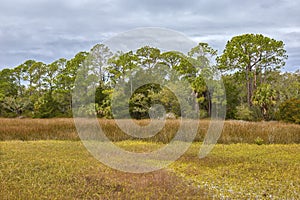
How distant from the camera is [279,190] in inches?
234

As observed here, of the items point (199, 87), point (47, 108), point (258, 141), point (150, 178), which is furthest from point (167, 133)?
point (47, 108)

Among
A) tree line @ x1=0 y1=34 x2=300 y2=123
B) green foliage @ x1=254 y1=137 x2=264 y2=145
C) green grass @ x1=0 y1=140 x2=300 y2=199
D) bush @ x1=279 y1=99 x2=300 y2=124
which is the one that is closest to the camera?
green grass @ x1=0 y1=140 x2=300 y2=199

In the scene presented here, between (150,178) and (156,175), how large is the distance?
0.93 ft

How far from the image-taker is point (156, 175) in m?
6.84

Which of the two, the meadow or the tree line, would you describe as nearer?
the meadow

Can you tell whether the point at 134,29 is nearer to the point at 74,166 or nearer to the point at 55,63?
the point at 74,166

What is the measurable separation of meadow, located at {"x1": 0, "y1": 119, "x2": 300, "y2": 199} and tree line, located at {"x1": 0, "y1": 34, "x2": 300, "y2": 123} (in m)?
6.16

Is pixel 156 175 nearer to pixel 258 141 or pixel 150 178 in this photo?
pixel 150 178

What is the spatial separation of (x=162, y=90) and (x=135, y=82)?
3.35 meters

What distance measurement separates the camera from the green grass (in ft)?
18.4

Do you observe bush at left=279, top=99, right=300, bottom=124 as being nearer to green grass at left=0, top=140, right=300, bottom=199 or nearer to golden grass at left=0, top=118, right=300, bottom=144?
golden grass at left=0, top=118, right=300, bottom=144

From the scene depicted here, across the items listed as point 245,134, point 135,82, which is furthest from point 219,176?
point 135,82

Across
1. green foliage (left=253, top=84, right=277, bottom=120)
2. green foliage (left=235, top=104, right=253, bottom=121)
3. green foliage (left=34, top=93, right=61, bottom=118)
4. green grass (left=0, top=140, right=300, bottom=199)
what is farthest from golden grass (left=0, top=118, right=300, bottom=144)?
green foliage (left=34, top=93, right=61, bottom=118)

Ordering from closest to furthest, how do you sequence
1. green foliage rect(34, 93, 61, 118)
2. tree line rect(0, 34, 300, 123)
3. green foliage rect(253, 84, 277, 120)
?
tree line rect(0, 34, 300, 123), green foliage rect(253, 84, 277, 120), green foliage rect(34, 93, 61, 118)
